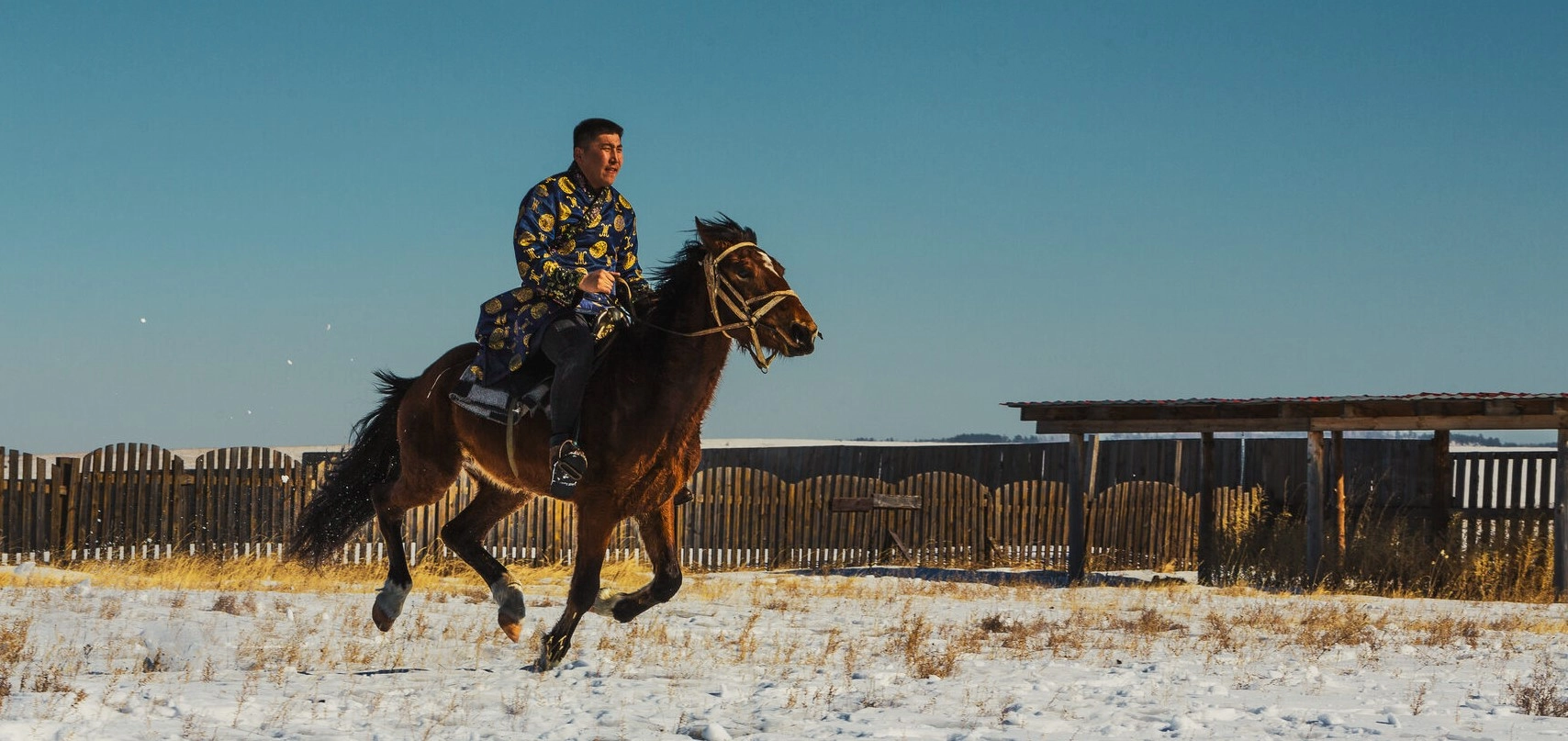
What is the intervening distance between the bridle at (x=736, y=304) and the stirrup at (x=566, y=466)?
77 centimetres

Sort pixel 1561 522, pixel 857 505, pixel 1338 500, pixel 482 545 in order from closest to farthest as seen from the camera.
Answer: pixel 482 545 < pixel 1561 522 < pixel 1338 500 < pixel 857 505

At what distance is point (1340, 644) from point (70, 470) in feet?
49.6

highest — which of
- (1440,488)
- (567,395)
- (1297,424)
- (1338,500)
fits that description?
(1297,424)

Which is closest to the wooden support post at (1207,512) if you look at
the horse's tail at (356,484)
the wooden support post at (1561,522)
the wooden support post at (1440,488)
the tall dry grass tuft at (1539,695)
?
the wooden support post at (1440,488)

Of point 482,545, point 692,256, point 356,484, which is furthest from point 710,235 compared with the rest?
point 356,484

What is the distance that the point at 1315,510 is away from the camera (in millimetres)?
17375

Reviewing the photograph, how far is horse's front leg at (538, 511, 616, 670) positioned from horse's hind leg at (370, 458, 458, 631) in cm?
104

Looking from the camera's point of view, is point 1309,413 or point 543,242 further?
point 1309,413

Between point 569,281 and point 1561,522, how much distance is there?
13.8m

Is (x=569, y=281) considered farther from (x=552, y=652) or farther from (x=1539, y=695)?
(x=1539, y=695)

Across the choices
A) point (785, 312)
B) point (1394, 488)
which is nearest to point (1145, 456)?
point (1394, 488)

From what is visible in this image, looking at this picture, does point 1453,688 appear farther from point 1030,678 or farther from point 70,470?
point 70,470

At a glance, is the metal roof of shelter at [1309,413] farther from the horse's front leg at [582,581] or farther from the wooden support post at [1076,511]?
the horse's front leg at [582,581]

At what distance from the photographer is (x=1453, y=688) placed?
7695 millimetres
